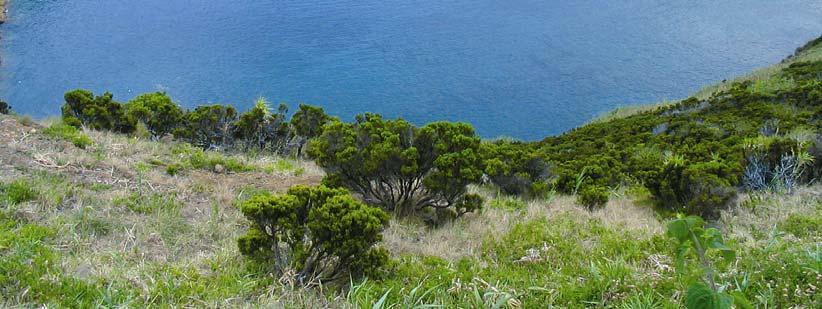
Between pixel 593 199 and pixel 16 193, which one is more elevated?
pixel 16 193

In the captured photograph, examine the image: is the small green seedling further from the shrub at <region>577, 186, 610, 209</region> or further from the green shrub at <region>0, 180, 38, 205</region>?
the green shrub at <region>0, 180, 38, 205</region>

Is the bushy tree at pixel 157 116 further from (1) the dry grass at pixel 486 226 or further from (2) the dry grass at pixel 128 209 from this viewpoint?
(1) the dry grass at pixel 486 226

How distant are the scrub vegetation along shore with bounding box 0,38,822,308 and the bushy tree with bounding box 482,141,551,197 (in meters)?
0.04

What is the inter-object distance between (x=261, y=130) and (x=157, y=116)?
185 cm

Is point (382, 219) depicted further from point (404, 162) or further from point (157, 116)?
point (157, 116)

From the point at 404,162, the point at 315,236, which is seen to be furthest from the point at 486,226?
the point at 315,236

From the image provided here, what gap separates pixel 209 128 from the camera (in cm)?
1228

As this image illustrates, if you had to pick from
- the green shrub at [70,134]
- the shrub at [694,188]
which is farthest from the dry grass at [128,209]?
the shrub at [694,188]

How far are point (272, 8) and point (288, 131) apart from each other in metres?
20.1

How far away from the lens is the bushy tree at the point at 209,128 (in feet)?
39.7

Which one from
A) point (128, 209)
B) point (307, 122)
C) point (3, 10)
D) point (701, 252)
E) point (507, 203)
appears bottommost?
point (3, 10)

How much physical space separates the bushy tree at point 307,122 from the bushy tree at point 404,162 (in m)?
4.42

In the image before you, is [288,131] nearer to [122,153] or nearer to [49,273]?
[122,153]

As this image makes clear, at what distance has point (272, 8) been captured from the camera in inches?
1239
